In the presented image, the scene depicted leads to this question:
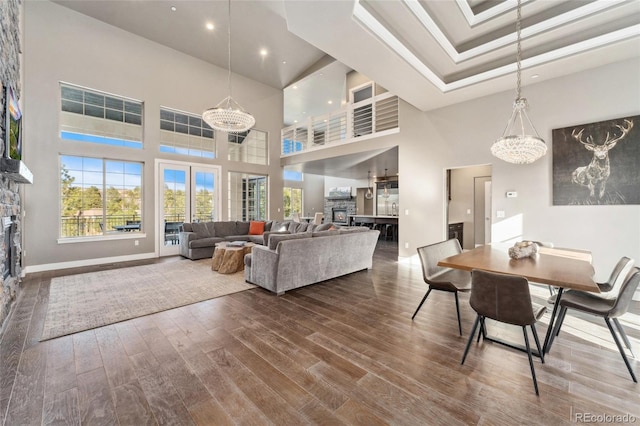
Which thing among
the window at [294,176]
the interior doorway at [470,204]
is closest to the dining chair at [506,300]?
the interior doorway at [470,204]

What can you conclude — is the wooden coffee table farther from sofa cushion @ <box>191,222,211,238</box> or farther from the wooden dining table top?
the wooden dining table top

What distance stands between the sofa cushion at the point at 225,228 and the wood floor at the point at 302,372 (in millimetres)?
3999

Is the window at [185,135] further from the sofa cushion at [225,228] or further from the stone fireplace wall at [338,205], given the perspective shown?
the stone fireplace wall at [338,205]

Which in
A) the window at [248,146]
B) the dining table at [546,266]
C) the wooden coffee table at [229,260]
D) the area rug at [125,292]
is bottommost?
the area rug at [125,292]

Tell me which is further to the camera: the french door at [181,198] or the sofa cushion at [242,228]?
the sofa cushion at [242,228]

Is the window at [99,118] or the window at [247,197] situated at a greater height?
the window at [99,118]

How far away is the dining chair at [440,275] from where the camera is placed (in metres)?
2.65

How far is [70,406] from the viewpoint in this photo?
1.66 meters

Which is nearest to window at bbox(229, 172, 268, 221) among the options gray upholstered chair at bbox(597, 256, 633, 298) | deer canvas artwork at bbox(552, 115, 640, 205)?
deer canvas artwork at bbox(552, 115, 640, 205)

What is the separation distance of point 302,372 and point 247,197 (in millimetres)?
7240

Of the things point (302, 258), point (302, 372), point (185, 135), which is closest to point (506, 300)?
point (302, 372)

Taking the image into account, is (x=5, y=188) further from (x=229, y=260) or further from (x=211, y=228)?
(x=211, y=228)

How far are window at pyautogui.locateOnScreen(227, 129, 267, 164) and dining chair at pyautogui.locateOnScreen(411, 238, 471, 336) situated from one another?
21.8 feet

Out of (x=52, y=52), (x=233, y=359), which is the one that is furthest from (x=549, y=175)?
(x=52, y=52)
